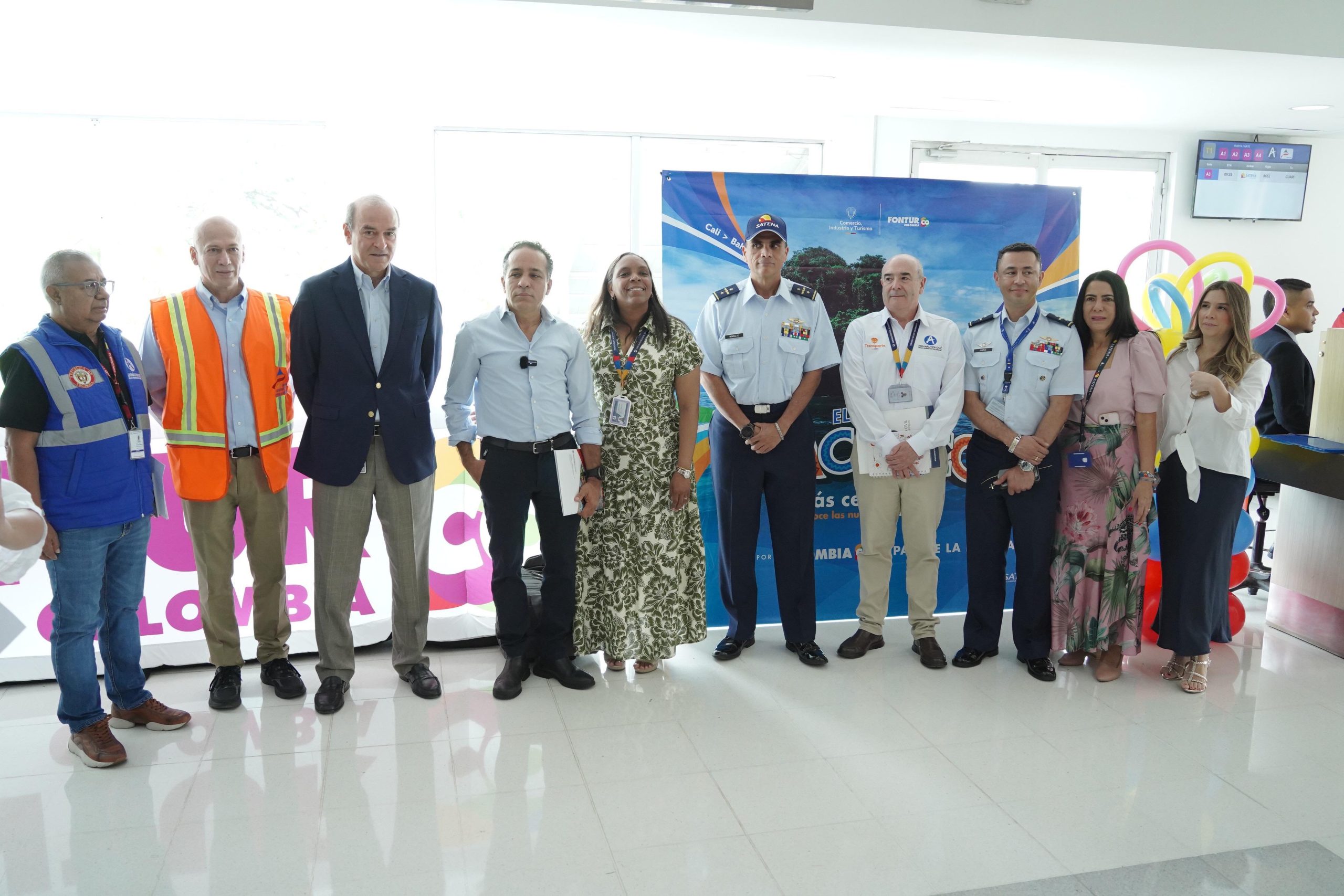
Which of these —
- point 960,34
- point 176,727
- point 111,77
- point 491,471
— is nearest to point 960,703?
point 491,471

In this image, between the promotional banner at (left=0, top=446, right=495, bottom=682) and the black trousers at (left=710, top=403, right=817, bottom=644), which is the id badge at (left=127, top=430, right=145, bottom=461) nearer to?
the promotional banner at (left=0, top=446, right=495, bottom=682)

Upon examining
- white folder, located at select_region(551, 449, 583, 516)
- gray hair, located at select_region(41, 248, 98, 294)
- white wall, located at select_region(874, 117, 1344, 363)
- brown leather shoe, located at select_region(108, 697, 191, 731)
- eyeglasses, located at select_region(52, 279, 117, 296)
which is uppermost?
white wall, located at select_region(874, 117, 1344, 363)

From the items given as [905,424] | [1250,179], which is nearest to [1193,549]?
[905,424]

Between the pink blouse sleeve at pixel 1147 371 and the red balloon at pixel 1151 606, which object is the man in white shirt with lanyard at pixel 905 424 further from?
the red balloon at pixel 1151 606

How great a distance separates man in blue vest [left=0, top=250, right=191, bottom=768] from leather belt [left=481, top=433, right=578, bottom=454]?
114 cm

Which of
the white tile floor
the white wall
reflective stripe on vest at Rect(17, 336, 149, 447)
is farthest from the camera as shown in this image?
the white wall

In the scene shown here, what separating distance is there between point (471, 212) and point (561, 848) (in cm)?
605

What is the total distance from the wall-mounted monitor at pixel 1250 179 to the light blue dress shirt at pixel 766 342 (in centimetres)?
579

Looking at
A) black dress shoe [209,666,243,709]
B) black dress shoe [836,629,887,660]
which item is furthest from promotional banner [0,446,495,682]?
black dress shoe [836,629,887,660]

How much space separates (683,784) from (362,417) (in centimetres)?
168

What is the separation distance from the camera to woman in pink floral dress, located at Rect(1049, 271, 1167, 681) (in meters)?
3.63

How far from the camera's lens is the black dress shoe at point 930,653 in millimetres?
3945

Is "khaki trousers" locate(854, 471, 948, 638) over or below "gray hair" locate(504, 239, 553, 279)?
below

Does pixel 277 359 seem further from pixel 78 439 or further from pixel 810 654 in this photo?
pixel 810 654
